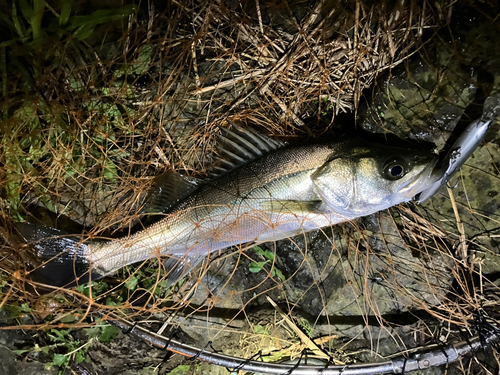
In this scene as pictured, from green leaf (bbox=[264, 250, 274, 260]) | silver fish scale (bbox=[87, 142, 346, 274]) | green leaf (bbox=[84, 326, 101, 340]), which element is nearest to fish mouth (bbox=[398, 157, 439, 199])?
silver fish scale (bbox=[87, 142, 346, 274])

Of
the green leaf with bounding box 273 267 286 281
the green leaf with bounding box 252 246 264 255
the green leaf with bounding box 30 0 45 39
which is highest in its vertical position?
the green leaf with bounding box 30 0 45 39

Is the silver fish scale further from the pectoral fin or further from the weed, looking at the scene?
the weed

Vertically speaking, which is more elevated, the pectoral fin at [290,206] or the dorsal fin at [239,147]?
the dorsal fin at [239,147]

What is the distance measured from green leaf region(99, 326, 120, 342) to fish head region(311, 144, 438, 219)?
7.91ft

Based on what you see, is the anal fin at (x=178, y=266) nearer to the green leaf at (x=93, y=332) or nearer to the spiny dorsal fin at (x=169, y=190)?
the spiny dorsal fin at (x=169, y=190)

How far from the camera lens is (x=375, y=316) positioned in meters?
3.00

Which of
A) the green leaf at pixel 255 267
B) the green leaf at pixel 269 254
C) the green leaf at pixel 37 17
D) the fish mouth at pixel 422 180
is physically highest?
the green leaf at pixel 37 17

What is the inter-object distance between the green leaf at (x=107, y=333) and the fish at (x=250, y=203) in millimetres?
612

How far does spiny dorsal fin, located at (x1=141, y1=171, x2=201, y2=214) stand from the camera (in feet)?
9.29

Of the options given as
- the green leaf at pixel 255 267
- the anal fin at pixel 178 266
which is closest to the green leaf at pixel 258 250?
the green leaf at pixel 255 267

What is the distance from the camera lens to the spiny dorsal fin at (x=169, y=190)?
283cm

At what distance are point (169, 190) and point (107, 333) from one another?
1.57 metres

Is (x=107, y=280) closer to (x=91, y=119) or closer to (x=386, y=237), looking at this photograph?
(x=91, y=119)

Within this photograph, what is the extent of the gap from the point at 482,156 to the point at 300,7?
6.93ft
